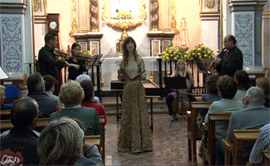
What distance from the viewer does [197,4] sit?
15.5 meters

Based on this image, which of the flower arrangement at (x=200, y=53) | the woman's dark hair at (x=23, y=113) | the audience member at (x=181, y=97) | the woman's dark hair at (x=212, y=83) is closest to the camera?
the woman's dark hair at (x=23, y=113)

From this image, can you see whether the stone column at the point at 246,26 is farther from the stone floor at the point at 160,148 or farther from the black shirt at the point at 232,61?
the black shirt at the point at 232,61

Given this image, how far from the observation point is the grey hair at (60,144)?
8.20 ft

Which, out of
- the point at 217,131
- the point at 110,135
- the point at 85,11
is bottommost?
the point at 110,135

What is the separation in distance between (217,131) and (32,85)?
2.09m

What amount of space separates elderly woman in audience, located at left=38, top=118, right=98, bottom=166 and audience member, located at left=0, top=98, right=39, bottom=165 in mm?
716

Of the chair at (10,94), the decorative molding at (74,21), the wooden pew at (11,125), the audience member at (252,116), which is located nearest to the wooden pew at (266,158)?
the audience member at (252,116)

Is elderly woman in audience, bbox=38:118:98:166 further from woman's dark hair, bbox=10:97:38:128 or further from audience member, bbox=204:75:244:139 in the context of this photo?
audience member, bbox=204:75:244:139

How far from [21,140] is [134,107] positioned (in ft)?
13.1

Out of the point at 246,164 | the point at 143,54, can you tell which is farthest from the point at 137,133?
the point at 143,54

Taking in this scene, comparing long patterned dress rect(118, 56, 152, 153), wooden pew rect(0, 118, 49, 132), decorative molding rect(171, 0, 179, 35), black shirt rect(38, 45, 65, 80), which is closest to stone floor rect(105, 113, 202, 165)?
long patterned dress rect(118, 56, 152, 153)

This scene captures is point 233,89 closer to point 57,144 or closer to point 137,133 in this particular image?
point 137,133

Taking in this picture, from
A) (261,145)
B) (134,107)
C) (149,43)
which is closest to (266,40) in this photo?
(149,43)

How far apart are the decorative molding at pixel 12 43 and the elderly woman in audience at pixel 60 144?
7680mm
